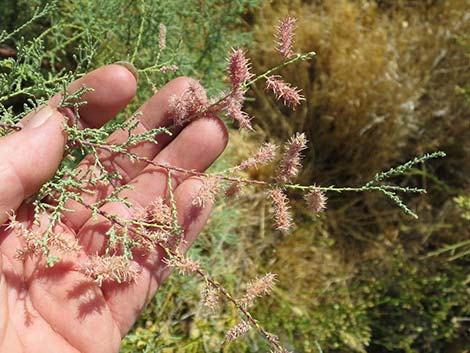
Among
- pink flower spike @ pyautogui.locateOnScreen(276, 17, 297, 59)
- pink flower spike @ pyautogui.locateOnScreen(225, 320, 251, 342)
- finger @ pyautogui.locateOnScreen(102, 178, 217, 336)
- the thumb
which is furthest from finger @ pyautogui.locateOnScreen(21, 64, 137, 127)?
pink flower spike @ pyautogui.locateOnScreen(225, 320, 251, 342)

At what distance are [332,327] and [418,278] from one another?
1.65ft

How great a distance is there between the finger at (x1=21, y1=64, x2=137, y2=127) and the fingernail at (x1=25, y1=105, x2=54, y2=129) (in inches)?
3.1

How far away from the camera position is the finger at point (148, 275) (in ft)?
5.32

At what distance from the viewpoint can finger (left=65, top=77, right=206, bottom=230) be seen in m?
1.68

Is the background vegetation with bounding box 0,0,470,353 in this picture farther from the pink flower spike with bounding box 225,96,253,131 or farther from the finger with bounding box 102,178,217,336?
the pink flower spike with bounding box 225,96,253,131

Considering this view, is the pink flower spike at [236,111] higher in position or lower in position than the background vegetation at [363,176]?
higher

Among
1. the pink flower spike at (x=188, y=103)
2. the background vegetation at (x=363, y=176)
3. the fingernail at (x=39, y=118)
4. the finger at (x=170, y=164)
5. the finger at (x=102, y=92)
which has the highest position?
the fingernail at (x=39, y=118)

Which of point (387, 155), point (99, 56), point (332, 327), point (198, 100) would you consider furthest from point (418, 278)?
point (99, 56)

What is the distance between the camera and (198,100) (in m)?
1.58

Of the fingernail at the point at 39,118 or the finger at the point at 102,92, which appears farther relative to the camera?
the finger at the point at 102,92

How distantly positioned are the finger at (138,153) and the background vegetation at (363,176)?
92cm

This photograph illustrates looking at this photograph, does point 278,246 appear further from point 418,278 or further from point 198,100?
point 198,100

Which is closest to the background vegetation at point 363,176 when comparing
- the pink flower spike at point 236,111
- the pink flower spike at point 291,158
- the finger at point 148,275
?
the finger at point 148,275

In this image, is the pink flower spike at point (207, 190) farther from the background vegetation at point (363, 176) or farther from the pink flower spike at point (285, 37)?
the background vegetation at point (363, 176)
